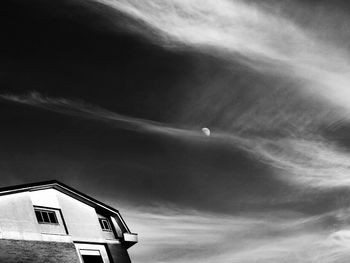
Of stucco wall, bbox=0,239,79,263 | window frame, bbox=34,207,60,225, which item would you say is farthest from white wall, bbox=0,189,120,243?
stucco wall, bbox=0,239,79,263

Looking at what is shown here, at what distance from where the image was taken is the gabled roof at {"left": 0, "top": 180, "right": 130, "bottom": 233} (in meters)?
16.8

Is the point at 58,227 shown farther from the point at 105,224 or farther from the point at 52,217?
A: the point at 105,224

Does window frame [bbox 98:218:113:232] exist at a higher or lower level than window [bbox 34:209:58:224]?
lower

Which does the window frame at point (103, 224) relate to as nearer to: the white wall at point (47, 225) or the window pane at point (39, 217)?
the white wall at point (47, 225)

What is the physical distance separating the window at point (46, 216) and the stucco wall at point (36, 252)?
1273mm

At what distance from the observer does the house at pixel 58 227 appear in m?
15.7

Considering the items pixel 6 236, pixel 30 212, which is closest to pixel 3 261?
pixel 6 236

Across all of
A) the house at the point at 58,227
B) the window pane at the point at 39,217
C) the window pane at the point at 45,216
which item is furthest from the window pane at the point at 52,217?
the window pane at the point at 39,217

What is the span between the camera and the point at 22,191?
1723 cm

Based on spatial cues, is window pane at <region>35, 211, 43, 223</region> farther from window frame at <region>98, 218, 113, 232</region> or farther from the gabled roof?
window frame at <region>98, 218, 113, 232</region>

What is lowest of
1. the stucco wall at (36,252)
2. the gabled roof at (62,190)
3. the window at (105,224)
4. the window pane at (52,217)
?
the stucco wall at (36,252)

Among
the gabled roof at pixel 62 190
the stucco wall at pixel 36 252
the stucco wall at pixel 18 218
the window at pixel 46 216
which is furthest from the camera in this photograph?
the window at pixel 46 216

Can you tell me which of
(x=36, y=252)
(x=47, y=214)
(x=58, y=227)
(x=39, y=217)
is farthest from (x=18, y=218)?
(x=58, y=227)

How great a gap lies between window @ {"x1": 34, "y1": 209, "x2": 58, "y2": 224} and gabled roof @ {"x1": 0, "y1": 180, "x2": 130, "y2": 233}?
1.36 meters
